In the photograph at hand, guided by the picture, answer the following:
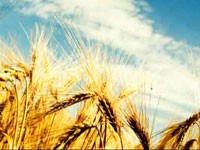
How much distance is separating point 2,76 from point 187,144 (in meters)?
1.42

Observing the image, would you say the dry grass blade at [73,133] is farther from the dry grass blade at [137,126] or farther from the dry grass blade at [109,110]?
the dry grass blade at [137,126]

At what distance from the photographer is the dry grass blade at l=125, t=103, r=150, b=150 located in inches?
88.9

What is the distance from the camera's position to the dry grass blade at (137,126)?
2258mm

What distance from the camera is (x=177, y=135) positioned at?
243 cm

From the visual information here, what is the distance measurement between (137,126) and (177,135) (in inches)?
13.1

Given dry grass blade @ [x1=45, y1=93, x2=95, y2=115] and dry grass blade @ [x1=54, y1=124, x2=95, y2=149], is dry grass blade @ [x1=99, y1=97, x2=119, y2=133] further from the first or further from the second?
dry grass blade @ [x1=54, y1=124, x2=95, y2=149]

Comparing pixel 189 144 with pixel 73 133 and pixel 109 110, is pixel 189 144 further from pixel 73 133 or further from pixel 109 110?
pixel 73 133

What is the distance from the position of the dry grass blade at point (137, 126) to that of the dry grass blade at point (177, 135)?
18 centimetres

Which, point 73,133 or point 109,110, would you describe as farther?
point 73,133

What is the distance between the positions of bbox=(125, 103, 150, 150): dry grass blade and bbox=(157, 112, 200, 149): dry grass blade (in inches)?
6.9

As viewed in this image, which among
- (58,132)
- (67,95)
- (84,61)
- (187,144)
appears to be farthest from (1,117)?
(187,144)

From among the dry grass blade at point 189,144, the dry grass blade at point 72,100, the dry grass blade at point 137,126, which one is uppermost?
the dry grass blade at point 72,100

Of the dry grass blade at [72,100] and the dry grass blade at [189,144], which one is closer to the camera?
the dry grass blade at [72,100]

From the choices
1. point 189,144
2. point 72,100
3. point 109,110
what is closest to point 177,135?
point 189,144
